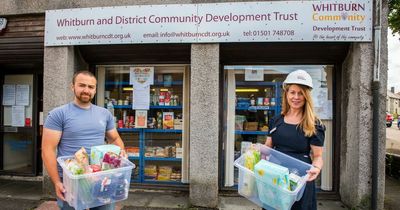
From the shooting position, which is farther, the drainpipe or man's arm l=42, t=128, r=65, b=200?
the drainpipe

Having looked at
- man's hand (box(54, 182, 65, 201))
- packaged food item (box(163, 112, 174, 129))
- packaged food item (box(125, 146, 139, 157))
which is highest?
packaged food item (box(163, 112, 174, 129))

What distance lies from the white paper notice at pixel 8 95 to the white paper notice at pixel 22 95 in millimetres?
95

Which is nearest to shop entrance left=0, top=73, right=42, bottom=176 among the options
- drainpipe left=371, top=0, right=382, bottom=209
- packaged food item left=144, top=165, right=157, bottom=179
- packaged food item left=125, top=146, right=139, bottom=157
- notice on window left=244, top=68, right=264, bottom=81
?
packaged food item left=125, top=146, right=139, bottom=157

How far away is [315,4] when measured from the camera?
15.6 ft

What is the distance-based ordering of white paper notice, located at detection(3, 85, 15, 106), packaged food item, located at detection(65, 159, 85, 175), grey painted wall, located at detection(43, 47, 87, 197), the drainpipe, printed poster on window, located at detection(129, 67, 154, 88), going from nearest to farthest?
packaged food item, located at detection(65, 159, 85, 175)
the drainpipe
grey painted wall, located at detection(43, 47, 87, 197)
printed poster on window, located at detection(129, 67, 154, 88)
white paper notice, located at detection(3, 85, 15, 106)

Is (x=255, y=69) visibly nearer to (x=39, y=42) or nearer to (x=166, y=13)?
(x=166, y=13)

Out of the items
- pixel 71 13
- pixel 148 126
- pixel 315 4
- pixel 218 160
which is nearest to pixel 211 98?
pixel 218 160

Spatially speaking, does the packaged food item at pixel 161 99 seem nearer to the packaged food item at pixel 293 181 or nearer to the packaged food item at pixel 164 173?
the packaged food item at pixel 164 173

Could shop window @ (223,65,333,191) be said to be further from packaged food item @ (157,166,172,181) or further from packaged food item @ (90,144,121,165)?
packaged food item @ (90,144,121,165)

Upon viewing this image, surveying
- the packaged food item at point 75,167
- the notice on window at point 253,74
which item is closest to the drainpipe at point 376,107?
the notice on window at point 253,74

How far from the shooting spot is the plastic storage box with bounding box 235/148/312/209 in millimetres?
2156

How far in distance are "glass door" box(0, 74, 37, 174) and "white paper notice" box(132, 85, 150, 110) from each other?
7.60ft

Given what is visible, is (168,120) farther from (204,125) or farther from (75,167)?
(75,167)

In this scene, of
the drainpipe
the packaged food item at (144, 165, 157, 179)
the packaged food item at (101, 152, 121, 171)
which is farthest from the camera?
the packaged food item at (144, 165, 157, 179)
